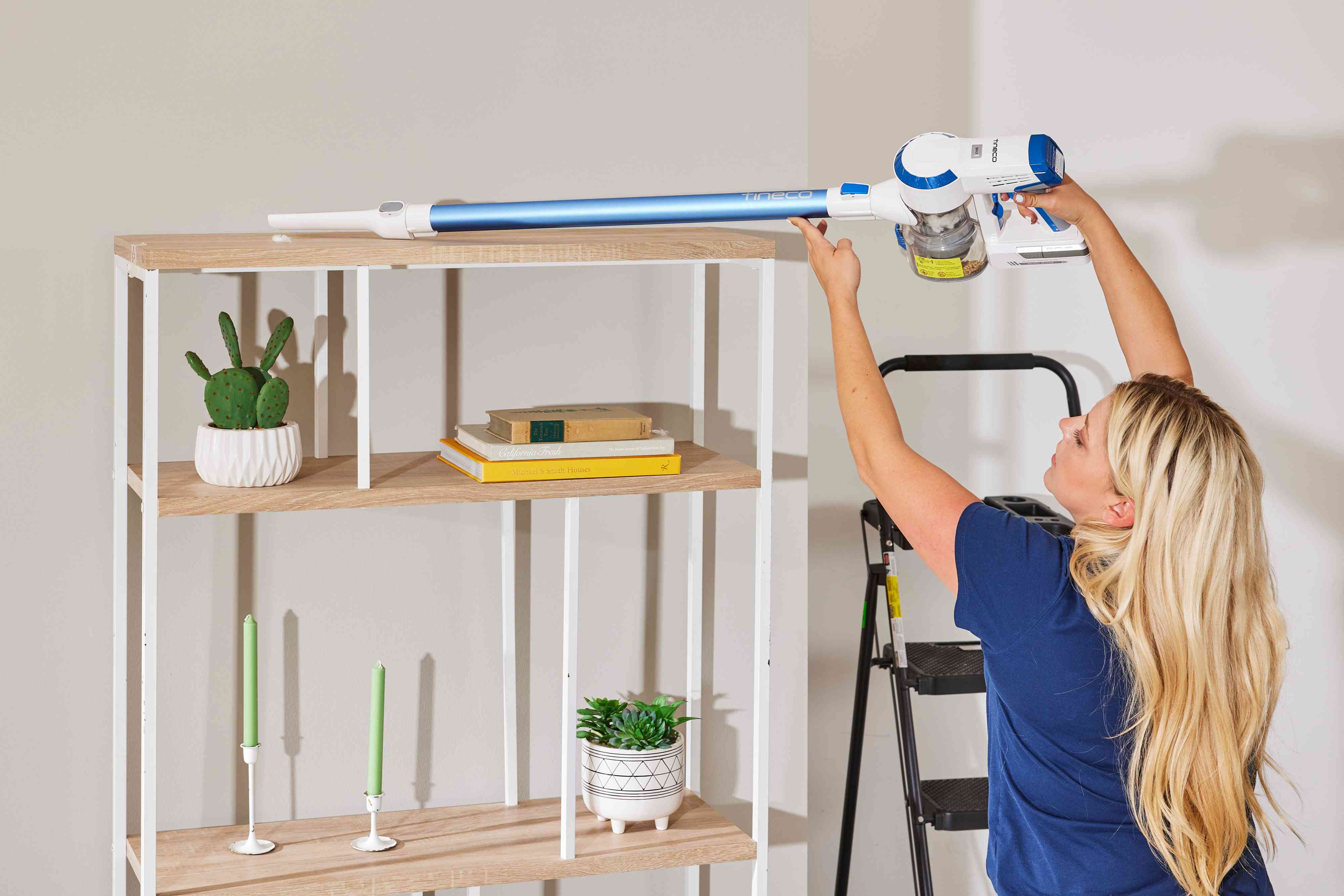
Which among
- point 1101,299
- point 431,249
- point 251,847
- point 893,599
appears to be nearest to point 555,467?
point 431,249

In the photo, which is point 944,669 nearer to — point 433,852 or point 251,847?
point 433,852

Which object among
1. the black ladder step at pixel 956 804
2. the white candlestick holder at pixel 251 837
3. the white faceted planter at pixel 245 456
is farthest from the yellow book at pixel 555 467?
the black ladder step at pixel 956 804

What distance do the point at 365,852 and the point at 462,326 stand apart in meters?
0.77

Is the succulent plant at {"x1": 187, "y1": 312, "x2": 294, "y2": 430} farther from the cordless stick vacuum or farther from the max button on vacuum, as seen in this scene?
Result: the max button on vacuum

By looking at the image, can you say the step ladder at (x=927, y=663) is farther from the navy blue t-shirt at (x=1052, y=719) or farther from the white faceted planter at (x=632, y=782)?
the navy blue t-shirt at (x=1052, y=719)

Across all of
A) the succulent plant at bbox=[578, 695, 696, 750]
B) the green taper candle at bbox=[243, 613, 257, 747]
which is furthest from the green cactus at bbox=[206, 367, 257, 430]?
the succulent plant at bbox=[578, 695, 696, 750]

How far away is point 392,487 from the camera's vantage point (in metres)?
1.81

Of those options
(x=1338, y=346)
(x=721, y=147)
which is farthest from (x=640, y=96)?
(x=1338, y=346)

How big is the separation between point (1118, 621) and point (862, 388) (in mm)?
380

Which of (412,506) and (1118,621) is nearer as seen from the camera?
(1118,621)

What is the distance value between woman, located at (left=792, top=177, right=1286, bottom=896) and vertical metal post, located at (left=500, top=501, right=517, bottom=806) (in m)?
0.67

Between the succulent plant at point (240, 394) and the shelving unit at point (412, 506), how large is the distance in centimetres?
8

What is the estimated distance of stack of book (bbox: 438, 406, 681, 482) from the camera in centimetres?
187

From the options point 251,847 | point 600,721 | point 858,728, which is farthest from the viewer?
point 858,728
